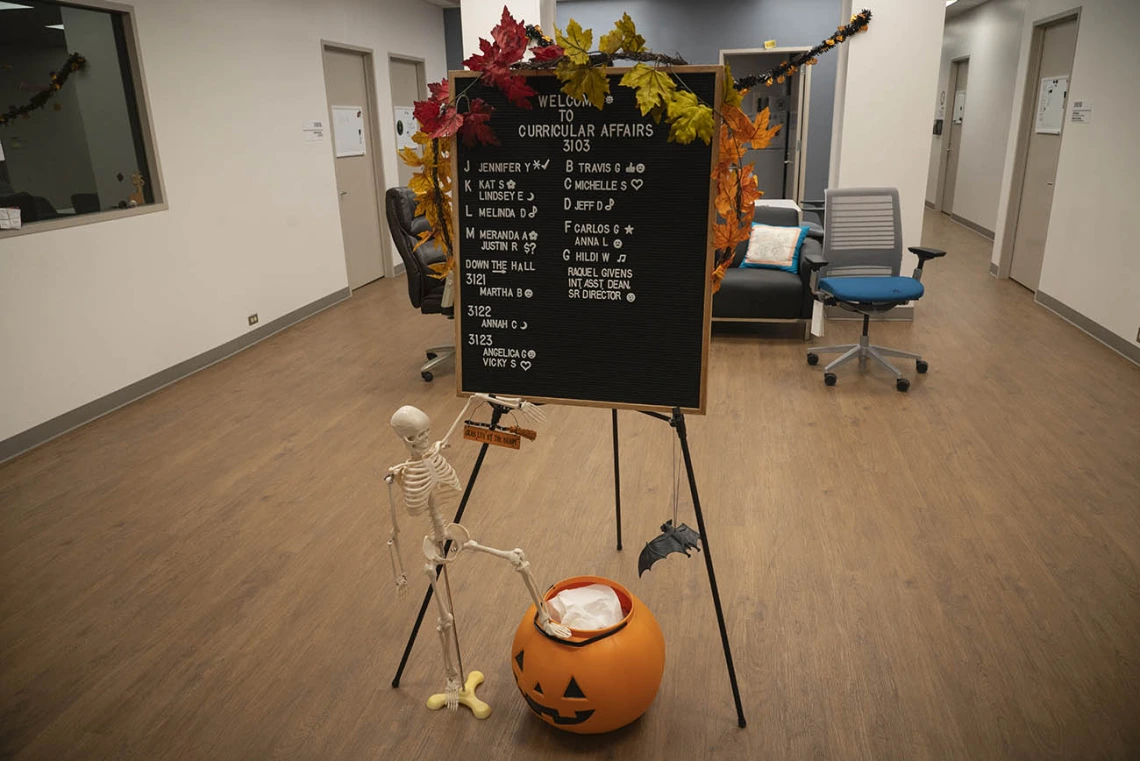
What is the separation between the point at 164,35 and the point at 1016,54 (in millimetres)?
7907

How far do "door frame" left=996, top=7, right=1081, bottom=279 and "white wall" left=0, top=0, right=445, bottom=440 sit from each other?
18.7 ft

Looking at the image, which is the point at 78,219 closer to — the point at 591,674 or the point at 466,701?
the point at 466,701

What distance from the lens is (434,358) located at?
15.8 ft

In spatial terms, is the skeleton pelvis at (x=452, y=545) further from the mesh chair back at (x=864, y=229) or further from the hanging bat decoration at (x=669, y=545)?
the mesh chair back at (x=864, y=229)

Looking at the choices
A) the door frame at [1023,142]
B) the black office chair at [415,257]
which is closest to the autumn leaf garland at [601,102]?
the black office chair at [415,257]

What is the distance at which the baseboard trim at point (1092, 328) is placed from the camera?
4.56m

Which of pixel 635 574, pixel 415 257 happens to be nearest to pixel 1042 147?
pixel 415 257

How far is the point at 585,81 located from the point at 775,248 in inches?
151

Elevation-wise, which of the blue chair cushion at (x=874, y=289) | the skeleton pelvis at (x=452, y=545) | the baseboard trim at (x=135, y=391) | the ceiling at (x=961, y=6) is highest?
the ceiling at (x=961, y=6)

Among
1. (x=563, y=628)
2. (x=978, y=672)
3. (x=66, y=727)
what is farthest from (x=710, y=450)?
(x=66, y=727)

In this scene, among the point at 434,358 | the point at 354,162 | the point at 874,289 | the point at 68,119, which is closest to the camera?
the point at 68,119

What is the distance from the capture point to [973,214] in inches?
362

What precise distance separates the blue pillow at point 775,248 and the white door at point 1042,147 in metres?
2.08

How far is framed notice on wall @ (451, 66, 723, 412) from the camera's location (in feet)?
5.76
